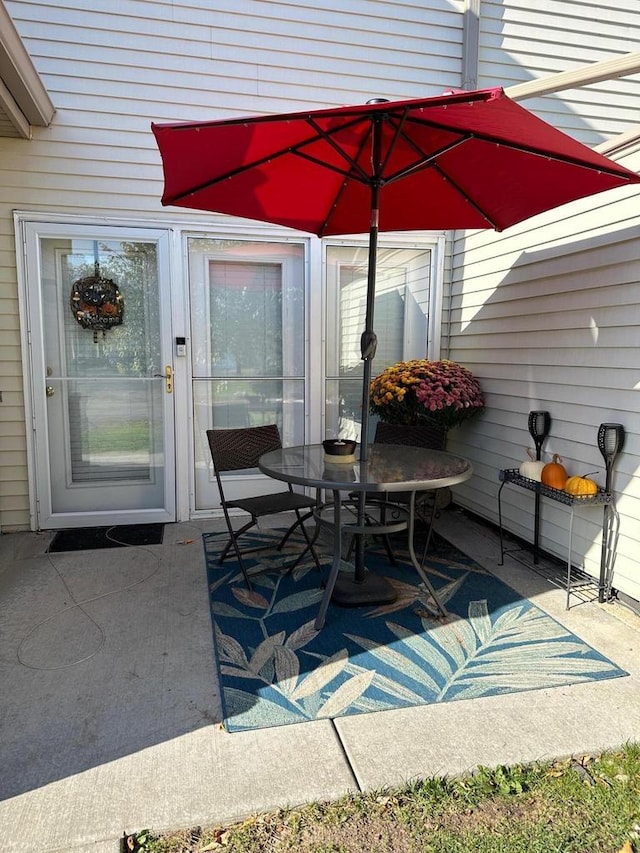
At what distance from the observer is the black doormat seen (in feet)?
12.5

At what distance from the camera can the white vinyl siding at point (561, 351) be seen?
2.83 metres

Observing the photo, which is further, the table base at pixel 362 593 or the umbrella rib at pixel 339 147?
the table base at pixel 362 593

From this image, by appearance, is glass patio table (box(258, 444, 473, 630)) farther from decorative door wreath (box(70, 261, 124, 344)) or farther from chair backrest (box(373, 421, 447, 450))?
decorative door wreath (box(70, 261, 124, 344))

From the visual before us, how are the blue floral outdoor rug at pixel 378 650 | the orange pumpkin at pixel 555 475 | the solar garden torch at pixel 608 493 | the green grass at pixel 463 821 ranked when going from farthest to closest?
the orange pumpkin at pixel 555 475 → the solar garden torch at pixel 608 493 → the blue floral outdoor rug at pixel 378 650 → the green grass at pixel 463 821

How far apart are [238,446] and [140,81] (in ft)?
8.75

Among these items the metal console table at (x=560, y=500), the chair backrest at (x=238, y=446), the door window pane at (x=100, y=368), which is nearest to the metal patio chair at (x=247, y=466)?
the chair backrest at (x=238, y=446)

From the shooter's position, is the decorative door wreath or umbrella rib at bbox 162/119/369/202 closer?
umbrella rib at bbox 162/119/369/202

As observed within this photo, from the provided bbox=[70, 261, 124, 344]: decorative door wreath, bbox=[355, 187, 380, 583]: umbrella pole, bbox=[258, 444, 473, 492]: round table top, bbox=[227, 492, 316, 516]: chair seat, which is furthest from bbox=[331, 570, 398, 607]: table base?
bbox=[70, 261, 124, 344]: decorative door wreath

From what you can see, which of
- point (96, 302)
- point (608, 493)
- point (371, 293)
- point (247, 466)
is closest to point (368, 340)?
point (371, 293)

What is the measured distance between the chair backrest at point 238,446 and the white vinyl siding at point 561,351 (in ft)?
5.43

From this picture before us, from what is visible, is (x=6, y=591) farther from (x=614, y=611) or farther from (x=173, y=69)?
(x=173, y=69)

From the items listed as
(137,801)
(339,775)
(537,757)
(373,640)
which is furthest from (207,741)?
(537,757)

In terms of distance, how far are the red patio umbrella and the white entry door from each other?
1.35 m

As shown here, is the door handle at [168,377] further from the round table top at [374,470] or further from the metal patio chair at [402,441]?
the metal patio chair at [402,441]
